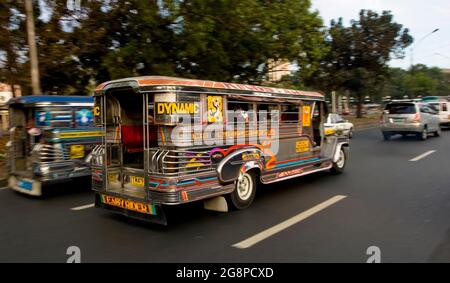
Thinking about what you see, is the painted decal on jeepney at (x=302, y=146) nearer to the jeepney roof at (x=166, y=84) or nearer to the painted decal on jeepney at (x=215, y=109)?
the jeepney roof at (x=166, y=84)

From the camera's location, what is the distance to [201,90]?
18.9 ft

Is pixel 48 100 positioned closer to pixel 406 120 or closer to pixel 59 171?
pixel 59 171

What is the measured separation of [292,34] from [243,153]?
10366 mm

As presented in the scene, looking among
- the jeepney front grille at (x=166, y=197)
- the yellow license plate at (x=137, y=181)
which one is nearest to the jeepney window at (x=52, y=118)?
the yellow license plate at (x=137, y=181)

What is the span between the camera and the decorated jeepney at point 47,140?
25.1ft

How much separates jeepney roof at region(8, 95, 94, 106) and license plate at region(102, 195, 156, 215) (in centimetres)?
279

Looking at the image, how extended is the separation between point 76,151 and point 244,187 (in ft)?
12.5

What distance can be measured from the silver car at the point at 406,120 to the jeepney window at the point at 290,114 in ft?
36.0

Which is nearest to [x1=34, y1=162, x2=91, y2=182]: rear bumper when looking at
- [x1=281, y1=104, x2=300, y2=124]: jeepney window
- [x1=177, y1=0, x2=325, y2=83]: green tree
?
[x1=281, y1=104, x2=300, y2=124]: jeepney window

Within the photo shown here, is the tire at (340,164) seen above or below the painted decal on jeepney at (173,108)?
below

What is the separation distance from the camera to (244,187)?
6770 mm

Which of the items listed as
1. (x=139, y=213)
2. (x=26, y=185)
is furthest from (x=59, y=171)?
(x=139, y=213)

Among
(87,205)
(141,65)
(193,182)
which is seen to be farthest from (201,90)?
(141,65)

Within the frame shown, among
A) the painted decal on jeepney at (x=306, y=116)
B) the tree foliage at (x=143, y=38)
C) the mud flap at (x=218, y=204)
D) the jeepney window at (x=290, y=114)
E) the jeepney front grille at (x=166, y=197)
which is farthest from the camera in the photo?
the tree foliage at (x=143, y=38)
